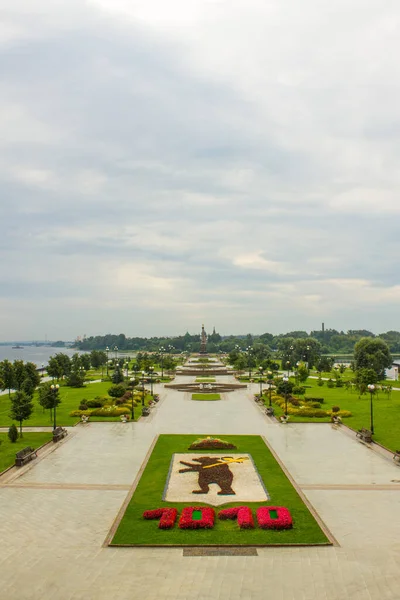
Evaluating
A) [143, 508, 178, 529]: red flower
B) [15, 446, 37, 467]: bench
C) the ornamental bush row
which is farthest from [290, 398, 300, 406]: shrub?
[143, 508, 178, 529]: red flower

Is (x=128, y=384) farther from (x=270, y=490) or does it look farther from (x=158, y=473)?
(x=270, y=490)

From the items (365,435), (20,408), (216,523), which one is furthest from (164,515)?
(20,408)

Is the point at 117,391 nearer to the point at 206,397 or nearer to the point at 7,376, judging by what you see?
the point at 206,397

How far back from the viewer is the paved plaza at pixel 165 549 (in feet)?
43.4

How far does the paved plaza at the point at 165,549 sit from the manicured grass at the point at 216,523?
1.97 ft

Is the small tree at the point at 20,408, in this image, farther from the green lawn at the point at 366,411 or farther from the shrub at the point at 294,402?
the shrub at the point at 294,402

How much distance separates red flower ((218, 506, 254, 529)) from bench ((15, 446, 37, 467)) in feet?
44.1

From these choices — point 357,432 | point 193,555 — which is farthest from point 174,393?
point 193,555

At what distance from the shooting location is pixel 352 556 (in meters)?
15.2

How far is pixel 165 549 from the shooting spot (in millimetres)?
15812

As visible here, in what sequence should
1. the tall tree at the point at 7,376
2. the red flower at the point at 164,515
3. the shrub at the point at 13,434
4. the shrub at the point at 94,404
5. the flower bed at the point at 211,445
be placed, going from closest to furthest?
the red flower at the point at 164,515, the flower bed at the point at 211,445, the shrub at the point at 13,434, the shrub at the point at 94,404, the tall tree at the point at 7,376

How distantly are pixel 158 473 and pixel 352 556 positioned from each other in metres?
12.1

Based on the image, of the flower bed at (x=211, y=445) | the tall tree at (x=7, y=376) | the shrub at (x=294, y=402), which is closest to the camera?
the flower bed at (x=211, y=445)

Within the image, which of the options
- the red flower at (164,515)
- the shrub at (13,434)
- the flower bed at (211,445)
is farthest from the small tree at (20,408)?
the red flower at (164,515)
